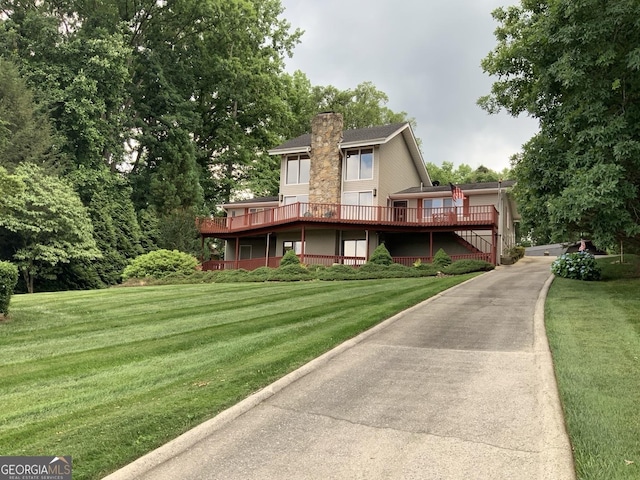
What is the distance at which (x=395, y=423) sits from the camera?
14.5ft

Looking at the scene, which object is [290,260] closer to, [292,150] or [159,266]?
[159,266]

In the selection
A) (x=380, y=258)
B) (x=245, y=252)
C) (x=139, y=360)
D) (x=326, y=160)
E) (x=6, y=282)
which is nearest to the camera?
(x=139, y=360)

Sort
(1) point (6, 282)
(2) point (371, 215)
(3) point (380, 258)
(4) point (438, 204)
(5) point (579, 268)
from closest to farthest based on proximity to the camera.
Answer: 1. (1) point (6, 282)
2. (5) point (579, 268)
3. (3) point (380, 258)
4. (2) point (371, 215)
5. (4) point (438, 204)

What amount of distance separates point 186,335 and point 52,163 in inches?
1031

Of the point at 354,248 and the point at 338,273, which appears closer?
the point at 338,273

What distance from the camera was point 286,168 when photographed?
3095 cm

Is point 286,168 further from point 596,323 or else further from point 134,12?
point 596,323

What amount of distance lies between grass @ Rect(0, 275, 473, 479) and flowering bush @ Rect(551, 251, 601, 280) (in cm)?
703

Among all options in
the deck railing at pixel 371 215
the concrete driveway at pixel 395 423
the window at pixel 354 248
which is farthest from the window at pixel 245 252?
the concrete driveway at pixel 395 423

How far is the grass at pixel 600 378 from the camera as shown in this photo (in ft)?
11.6

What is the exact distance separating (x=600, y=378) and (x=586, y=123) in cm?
916

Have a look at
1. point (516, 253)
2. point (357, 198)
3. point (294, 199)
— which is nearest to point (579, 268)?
point (516, 253)

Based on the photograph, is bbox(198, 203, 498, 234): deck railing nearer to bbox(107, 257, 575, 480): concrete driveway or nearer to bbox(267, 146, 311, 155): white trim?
bbox(267, 146, 311, 155): white trim

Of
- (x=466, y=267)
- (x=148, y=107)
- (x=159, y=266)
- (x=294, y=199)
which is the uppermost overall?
(x=148, y=107)
